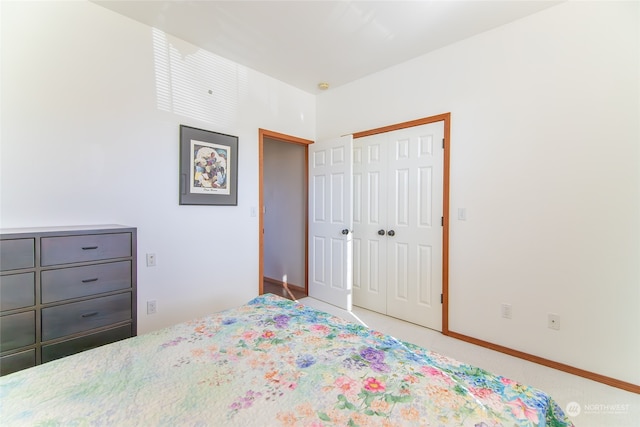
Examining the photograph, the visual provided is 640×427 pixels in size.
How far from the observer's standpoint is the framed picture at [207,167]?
8.52 feet

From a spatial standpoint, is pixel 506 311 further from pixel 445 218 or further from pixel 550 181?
pixel 550 181

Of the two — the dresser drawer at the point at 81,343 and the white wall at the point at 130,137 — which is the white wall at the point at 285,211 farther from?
the dresser drawer at the point at 81,343

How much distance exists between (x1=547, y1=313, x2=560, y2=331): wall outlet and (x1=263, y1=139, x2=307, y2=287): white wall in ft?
9.03

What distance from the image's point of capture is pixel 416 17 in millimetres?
2219

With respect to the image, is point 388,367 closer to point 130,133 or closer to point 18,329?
point 18,329

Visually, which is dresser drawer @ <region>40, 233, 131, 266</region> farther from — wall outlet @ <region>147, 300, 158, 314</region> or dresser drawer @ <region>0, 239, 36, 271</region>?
wall outlet @ <region>147, 300, 158, 314</region>

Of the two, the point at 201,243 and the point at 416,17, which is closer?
the point at 416,17

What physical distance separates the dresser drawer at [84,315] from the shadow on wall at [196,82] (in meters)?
1.64

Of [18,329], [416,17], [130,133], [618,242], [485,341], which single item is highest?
[416,17]

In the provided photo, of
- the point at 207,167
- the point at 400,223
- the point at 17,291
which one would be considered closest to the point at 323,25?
the point at 207,167

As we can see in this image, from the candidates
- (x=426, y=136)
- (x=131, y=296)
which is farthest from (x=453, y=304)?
(x=131, y=296)

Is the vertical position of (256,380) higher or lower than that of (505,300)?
higher

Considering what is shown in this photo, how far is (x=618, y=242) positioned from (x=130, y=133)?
12.2 feet

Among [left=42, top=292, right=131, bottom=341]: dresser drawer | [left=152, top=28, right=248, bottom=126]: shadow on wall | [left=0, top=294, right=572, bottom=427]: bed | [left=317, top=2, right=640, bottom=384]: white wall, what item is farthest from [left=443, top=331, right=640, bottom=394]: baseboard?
[left=152, top=28, right=248, bottom=126]: shadow on wall
